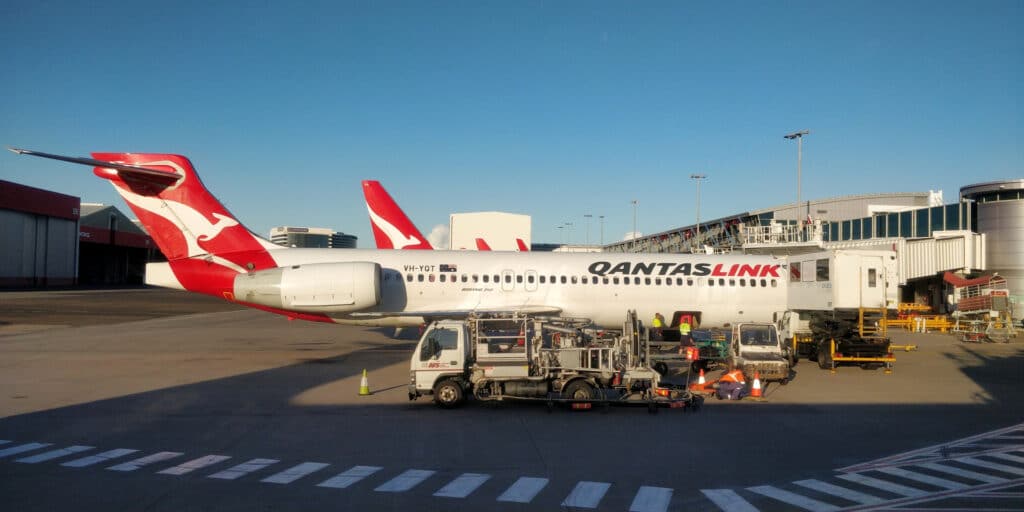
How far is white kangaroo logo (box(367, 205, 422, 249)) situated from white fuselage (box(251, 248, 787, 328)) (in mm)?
18166

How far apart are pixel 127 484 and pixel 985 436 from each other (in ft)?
47.5

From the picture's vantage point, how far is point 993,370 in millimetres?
22312

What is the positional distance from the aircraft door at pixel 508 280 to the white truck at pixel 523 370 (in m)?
8.77

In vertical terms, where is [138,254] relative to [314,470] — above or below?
above

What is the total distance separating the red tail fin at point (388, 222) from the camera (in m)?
43.4

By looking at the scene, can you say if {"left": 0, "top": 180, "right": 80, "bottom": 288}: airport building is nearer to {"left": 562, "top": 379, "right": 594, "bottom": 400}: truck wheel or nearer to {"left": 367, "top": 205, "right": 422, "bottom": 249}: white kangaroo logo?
{"left": 367, "top": 205, "right": 422, "bottom": 249}: white kangaroo logo

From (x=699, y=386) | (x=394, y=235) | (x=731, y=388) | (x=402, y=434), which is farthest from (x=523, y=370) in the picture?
(x=394, y=235)

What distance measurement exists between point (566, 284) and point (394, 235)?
21145 mm

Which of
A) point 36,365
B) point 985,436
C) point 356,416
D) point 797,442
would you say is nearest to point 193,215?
point 36,365

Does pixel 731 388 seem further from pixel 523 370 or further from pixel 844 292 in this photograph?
pixel 844 292

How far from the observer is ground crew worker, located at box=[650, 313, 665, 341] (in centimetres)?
2134

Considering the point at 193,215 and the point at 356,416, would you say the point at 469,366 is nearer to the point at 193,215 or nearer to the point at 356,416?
the point at 356,416

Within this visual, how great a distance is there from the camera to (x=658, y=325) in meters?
24.1

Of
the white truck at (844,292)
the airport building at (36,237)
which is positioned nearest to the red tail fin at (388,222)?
the white truck at (844,292)
